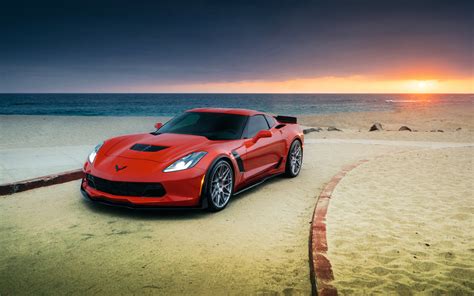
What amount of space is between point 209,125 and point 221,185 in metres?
1.28

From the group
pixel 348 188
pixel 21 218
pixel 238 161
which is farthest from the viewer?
pixel 348 188

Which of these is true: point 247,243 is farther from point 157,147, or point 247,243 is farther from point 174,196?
point 157,147

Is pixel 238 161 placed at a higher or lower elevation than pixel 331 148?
higher

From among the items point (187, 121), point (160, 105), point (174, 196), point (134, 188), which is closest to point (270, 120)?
point (187, 121)

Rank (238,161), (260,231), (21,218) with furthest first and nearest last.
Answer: (238,161)
(21,218)
(260,231)

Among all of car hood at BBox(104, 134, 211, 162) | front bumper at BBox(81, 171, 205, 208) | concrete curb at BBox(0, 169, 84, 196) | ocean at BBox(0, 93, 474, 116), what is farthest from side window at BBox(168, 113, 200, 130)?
ocean at BBox(0, 93, 474, 116)

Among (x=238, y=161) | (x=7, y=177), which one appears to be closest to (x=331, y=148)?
(x=238, y=161)

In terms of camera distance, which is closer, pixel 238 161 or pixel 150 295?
pixel 150 295

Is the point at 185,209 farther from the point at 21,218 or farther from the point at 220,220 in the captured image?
the point at 21,218

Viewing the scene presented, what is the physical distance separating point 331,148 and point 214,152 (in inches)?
319

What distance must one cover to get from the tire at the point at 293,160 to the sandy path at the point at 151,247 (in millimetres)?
1386

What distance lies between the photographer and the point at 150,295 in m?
3.12

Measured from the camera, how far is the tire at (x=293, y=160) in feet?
25.1

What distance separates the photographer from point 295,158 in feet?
26.1
